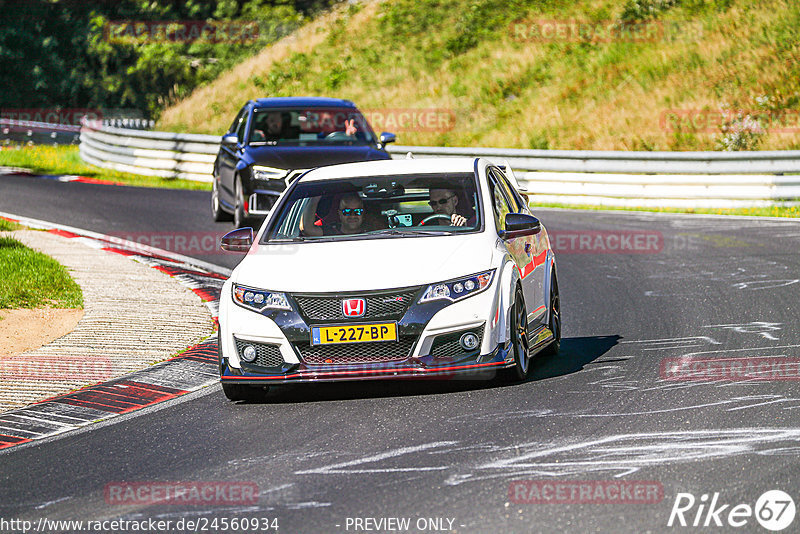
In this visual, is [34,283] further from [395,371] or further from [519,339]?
[519,339]

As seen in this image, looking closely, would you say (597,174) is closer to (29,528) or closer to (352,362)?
(352,362)

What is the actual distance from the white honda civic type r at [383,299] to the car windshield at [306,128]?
346 inches

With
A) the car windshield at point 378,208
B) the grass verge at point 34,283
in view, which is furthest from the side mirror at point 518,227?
the grass verge at point 34,283

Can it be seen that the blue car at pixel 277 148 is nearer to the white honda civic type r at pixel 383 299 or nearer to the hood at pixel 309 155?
the hood at pixel 309 155

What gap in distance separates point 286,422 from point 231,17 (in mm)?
49899

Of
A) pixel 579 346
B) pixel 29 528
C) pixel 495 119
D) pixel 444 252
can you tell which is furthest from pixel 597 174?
pixel 29 528

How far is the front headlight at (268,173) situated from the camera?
1703 centimetres

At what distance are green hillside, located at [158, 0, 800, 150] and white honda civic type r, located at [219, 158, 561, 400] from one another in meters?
17.6

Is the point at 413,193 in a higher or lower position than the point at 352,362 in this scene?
higher

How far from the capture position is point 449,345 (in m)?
8.22

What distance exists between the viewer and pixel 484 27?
39.8 meters

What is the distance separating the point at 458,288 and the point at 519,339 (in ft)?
2.14

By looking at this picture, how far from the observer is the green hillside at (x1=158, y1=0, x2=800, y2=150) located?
2843 cm

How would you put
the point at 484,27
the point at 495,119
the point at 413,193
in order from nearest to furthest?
the point at 413,193, the point at 495,119, the point at 484,27
